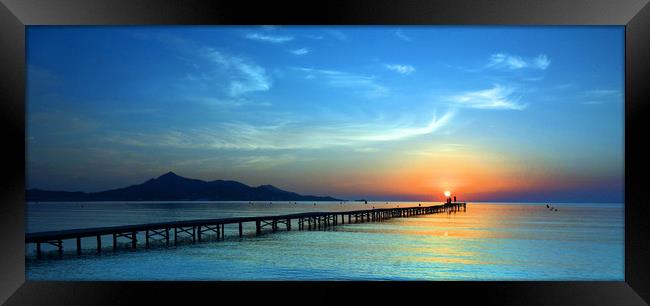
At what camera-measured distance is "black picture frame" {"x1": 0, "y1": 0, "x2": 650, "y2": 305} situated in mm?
4895

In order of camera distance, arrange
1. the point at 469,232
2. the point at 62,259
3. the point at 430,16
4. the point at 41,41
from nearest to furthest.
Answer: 1. the point at 430,16
2. the point at 62,259
3. the point at 41,41
4. the point at 469,232

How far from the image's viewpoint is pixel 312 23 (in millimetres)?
4949

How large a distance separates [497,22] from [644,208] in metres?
2.01

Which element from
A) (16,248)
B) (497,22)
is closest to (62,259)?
(16,248)

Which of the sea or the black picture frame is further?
the sea

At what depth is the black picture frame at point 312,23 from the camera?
4.89 meters

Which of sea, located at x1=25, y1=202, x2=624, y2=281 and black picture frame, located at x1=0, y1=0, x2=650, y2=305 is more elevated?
black picture frame, located at x1=0, y1=0, x2=650, y2=305

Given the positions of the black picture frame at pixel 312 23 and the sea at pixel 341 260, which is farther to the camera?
the sea at pixel 341 260

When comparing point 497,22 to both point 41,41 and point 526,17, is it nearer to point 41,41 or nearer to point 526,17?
point 526,17

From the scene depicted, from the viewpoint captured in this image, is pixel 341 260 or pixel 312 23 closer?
pixel 312 23

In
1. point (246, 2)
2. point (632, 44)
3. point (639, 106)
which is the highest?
point (246, 2)

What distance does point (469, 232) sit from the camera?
2791cm

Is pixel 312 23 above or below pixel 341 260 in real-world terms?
above

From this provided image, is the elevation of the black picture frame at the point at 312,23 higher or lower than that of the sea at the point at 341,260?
higher
